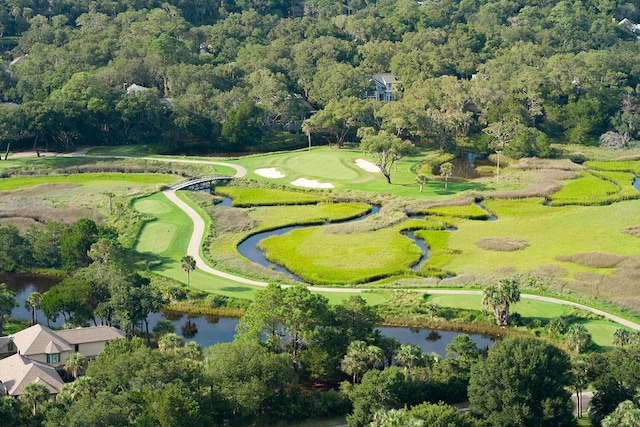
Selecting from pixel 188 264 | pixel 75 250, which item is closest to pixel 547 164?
pixel 188 264

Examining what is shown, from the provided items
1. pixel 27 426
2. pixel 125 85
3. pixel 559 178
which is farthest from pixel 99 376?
pixel 125 85

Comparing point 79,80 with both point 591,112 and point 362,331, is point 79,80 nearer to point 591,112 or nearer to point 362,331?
point 591,112

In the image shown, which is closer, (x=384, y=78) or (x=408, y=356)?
(x=408, y=356)

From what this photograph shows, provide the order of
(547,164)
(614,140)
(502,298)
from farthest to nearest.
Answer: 1. (614,140)
2. (547,164)
3. (502,298)

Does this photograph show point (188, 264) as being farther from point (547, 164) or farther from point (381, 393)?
point (547, 164)

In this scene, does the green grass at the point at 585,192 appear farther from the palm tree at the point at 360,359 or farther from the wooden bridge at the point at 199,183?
the palm tree at the point at 360,359

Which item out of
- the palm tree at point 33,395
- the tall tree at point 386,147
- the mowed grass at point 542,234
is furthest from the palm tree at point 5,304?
the tall tree at point 386,147
